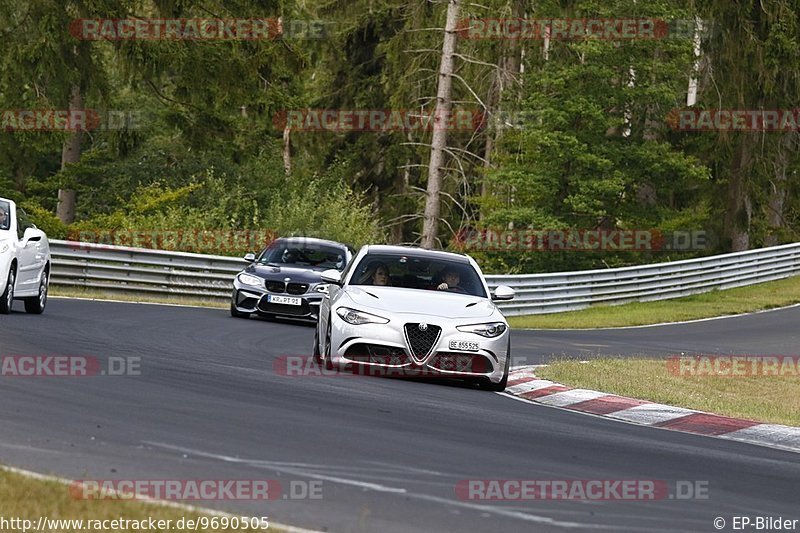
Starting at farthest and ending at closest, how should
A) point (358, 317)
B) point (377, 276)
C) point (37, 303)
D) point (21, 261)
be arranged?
point (37, 303) < point (21, 261) < point (377, 276) < point (358, 317)

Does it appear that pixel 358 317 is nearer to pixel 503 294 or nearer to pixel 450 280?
pixel 450 280

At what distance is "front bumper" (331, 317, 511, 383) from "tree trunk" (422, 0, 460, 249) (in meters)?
25.5

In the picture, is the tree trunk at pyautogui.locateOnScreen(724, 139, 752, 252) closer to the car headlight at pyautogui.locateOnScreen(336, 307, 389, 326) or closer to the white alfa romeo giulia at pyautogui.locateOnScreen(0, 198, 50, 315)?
the white alfa romeo giulia at pyautogui.locateOnScreen(0, 198, 50, 315)

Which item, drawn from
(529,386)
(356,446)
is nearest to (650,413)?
(529,386)

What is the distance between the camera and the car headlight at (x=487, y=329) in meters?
15.4

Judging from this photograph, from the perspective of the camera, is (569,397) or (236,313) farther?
(236,313)

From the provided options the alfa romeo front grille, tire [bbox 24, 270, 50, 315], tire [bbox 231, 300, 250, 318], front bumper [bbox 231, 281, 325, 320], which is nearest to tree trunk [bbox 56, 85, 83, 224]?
tire [bbox 231, 300, 250, 318]

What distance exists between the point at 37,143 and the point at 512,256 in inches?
582

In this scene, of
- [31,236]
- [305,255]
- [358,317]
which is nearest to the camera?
[358,317]

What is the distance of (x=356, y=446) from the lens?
32.3ft

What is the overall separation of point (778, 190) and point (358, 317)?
38.3m

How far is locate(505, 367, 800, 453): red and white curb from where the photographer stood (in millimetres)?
13623

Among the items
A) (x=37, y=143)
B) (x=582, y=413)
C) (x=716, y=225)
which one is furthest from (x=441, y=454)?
(x=716, y=225)

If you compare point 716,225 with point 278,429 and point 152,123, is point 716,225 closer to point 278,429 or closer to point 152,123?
point 152,123
